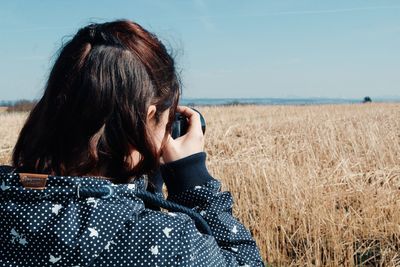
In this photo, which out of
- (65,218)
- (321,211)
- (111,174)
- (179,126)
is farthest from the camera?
(321,211)

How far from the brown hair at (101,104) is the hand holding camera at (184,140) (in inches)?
3.6

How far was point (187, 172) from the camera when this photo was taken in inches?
46.5

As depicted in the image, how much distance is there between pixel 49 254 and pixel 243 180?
300 cm

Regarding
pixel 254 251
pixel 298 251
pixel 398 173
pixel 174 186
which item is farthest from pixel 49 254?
pixel 398 173

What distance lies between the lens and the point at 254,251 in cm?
120

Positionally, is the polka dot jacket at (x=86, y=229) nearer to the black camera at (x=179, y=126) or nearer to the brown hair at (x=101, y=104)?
the brown hair at (x=101, y=104)

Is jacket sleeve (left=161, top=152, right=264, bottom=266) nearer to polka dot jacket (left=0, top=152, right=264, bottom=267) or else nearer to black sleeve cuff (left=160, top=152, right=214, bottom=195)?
black sleeve cuff (left=160, top=152, right=214, bottom=195)

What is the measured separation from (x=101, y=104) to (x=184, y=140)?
0.90 feet

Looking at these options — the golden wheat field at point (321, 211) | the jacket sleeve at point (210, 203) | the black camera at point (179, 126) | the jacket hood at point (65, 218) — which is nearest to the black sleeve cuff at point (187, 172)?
the jacket sleeve at point (210, 203)

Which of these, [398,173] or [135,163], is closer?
[135,163]

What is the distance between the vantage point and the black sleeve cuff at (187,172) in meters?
1.18

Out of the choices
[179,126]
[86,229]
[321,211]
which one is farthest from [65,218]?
[321,211]

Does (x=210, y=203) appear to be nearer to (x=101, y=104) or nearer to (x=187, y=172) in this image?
(x=187, y=172)

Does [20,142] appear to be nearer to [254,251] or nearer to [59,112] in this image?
[59,112]
